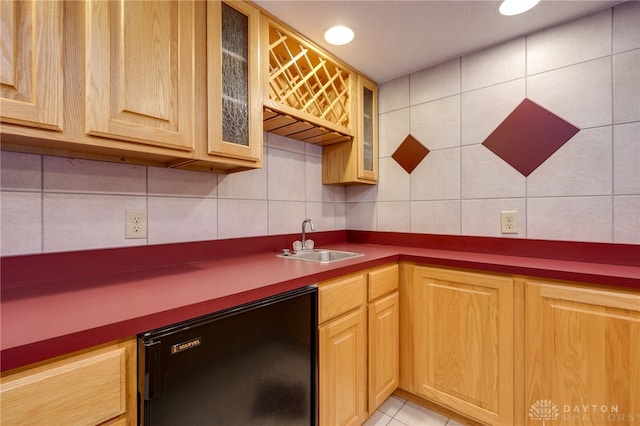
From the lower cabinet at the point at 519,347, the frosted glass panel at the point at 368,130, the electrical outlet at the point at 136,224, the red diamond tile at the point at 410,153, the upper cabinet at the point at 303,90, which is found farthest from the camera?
the frosted glass panel at the point at 368,130

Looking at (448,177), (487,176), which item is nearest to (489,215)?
(487,176)

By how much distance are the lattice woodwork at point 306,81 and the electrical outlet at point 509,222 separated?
42.3 inches

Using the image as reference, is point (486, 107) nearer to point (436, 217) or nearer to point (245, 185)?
point (436, 217)

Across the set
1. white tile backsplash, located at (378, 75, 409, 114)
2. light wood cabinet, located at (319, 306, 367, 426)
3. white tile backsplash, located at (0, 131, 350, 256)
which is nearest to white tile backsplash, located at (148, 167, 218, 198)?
white tile backsplash, located at (0, 131, 350, 256)

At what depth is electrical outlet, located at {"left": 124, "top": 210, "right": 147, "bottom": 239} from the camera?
1.14 meters

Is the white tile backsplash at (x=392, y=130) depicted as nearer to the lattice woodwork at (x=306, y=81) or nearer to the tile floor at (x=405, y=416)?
the lattice woodwork at (x=306, y=81)

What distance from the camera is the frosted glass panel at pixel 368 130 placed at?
1983 mm

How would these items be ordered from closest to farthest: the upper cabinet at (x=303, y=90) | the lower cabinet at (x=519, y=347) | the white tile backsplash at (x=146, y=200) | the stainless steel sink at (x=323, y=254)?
the white tile backsplash at (x=146, y=200) → the lower cabinet at (x=519, y=347) → the upper cabinet at (x=303, y=90) → the stainless steel sink at (x=323, y=254)

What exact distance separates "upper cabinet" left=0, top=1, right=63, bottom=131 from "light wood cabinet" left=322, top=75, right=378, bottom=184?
1453mm

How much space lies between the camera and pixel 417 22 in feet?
4.64

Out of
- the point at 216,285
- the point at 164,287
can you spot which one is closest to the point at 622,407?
the point at 216,285

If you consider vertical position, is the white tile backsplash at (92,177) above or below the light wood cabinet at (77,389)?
above

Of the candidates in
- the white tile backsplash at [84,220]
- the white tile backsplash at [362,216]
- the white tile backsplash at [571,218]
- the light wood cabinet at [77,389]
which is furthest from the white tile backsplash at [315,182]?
the light wood cabinet at [77,389]

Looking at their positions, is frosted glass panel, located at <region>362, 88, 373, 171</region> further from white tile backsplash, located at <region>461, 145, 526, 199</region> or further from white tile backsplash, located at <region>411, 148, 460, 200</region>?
white tile backsplash, located at <region>461, 145, 526, 199</region>
